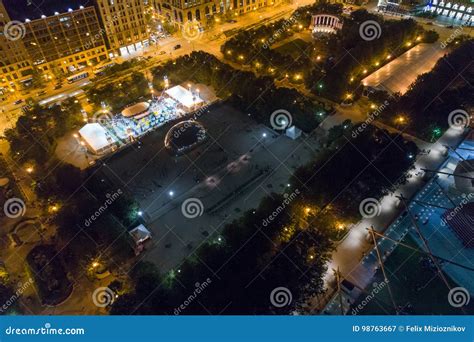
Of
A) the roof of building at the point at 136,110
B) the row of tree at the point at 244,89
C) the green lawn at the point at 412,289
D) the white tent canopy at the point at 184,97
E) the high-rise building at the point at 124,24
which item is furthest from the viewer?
the high-rise building at the point at 124,24

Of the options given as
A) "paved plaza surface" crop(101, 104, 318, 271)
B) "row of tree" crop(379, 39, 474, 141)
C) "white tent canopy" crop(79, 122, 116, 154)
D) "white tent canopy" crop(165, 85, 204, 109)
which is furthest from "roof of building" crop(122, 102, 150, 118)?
"row of tree" crop(379, 39, 474, 141)

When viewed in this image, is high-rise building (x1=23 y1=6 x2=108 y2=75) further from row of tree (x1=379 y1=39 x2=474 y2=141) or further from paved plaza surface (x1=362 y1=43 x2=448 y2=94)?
row of tree (x1=379 y1=39 x2=474 y2=141)

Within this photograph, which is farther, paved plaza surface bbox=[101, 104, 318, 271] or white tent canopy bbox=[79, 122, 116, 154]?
white tent canopy bbox=[79, 122, 116, 154]

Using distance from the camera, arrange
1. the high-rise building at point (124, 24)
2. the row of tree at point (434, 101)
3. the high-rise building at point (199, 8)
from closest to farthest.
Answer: the row of tree at point (434, 101)
the high-rise building at point (124, 24)
the high-rise building at point (199, 8)

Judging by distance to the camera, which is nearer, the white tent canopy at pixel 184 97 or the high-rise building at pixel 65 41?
the white tent canopy at pixel 184 97

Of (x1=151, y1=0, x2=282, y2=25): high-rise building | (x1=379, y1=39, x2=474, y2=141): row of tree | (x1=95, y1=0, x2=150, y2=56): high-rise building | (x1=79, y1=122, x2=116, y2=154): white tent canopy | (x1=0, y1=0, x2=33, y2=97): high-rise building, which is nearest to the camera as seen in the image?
(x1=379, y1=39, x2=474, y2=141): row of tree

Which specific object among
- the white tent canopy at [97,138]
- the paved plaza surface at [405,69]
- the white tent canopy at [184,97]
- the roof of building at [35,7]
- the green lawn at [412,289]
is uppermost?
the roof of building at [35,7]

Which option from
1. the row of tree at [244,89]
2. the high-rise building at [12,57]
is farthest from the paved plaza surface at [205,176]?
the high-rise building at [12,57]

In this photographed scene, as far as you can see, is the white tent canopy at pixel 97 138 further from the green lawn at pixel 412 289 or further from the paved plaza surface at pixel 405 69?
the paved plaza surface at pixel 405 69
